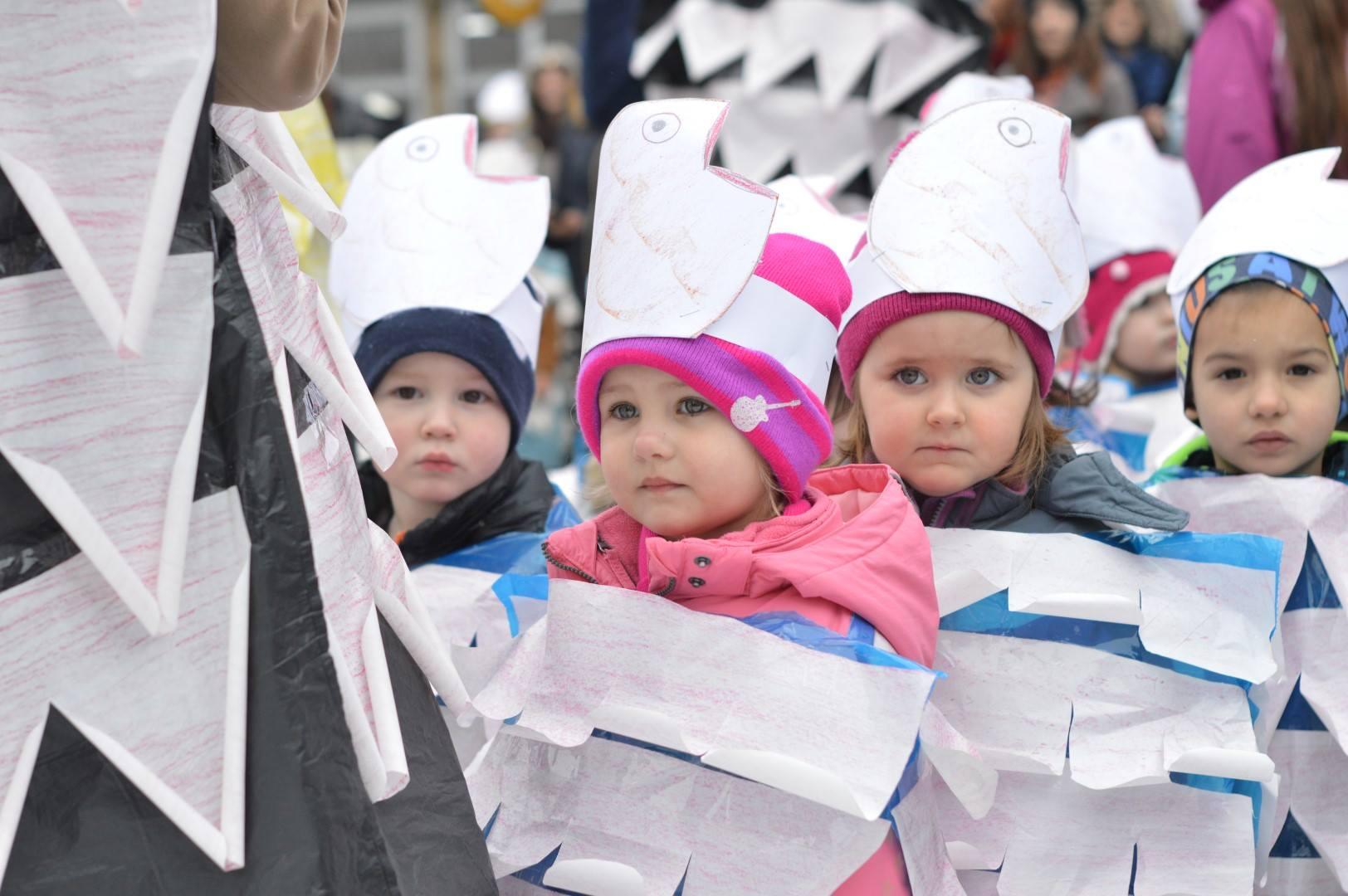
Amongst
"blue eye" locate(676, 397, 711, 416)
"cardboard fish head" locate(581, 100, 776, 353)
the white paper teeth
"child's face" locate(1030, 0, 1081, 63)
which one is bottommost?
"child's face" locate(1030, 0, 1081, 63)

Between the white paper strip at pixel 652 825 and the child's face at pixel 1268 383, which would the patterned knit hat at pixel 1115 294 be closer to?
the child's face at pixel 1268 383

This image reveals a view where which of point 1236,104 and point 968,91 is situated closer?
point 968,91

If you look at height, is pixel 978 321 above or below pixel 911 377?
above

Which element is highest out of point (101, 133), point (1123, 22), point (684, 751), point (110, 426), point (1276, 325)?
point (101, 133)

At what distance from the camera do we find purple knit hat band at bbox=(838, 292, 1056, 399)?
235cm

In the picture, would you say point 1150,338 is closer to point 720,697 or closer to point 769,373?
point 769,373

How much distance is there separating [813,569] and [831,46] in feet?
8.72

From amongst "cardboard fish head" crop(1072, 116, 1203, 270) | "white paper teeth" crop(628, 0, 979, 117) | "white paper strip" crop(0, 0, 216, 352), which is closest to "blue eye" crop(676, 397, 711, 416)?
"white paper strip" crop(0, 0, 216, 352)

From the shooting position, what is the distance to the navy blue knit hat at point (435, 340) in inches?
112

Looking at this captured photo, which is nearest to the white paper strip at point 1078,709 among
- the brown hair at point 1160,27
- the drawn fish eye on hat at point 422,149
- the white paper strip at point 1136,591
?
the white paper strip at point 1136,591

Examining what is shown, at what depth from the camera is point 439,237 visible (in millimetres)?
2898

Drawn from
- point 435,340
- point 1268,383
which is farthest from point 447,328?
point 1268,383

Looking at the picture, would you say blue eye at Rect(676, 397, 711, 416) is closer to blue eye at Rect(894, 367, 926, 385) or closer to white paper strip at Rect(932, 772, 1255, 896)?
blue eye at Rect(894, 367, 926, 385)

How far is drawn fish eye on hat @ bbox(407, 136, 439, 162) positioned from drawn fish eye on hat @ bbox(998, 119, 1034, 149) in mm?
1068
